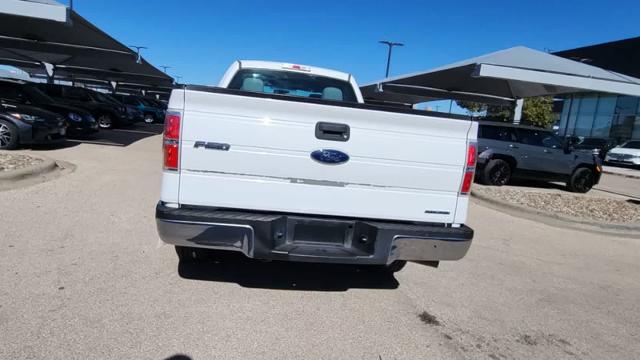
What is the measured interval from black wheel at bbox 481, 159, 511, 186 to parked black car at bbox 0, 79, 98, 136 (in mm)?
11521

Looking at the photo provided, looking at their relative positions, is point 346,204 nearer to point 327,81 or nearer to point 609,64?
point 327,81

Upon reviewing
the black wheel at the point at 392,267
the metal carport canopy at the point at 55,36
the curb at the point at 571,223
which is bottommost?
the black wheel at the point at 392,267

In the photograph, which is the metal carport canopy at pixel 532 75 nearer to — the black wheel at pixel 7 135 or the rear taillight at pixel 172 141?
the rear taillight at pixel 172 141

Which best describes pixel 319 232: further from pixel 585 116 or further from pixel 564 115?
pixel 564 115

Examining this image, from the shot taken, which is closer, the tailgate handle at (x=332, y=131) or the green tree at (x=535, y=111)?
the tailgate handle at (x=332, y=131)

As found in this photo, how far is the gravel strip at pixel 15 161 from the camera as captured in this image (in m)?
7.74

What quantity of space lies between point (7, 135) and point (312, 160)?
9756 mm

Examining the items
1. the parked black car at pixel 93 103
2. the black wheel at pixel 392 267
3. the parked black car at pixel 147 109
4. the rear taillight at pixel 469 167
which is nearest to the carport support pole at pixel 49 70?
the parked black car at pixel 147 109

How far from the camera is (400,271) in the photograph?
16.0ft

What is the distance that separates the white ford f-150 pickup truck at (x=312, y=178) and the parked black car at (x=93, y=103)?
1503 cm

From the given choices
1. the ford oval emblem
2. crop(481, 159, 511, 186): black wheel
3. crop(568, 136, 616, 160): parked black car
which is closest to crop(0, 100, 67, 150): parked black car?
the ford oval emblem

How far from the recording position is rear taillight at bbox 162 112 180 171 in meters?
3.21

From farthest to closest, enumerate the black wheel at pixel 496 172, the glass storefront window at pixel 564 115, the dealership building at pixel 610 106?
the glass storefront window at pixel 564 115, the dealership building at pixel 610 106, the black wheel at pixel 496 172

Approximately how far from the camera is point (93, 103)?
720 inches
